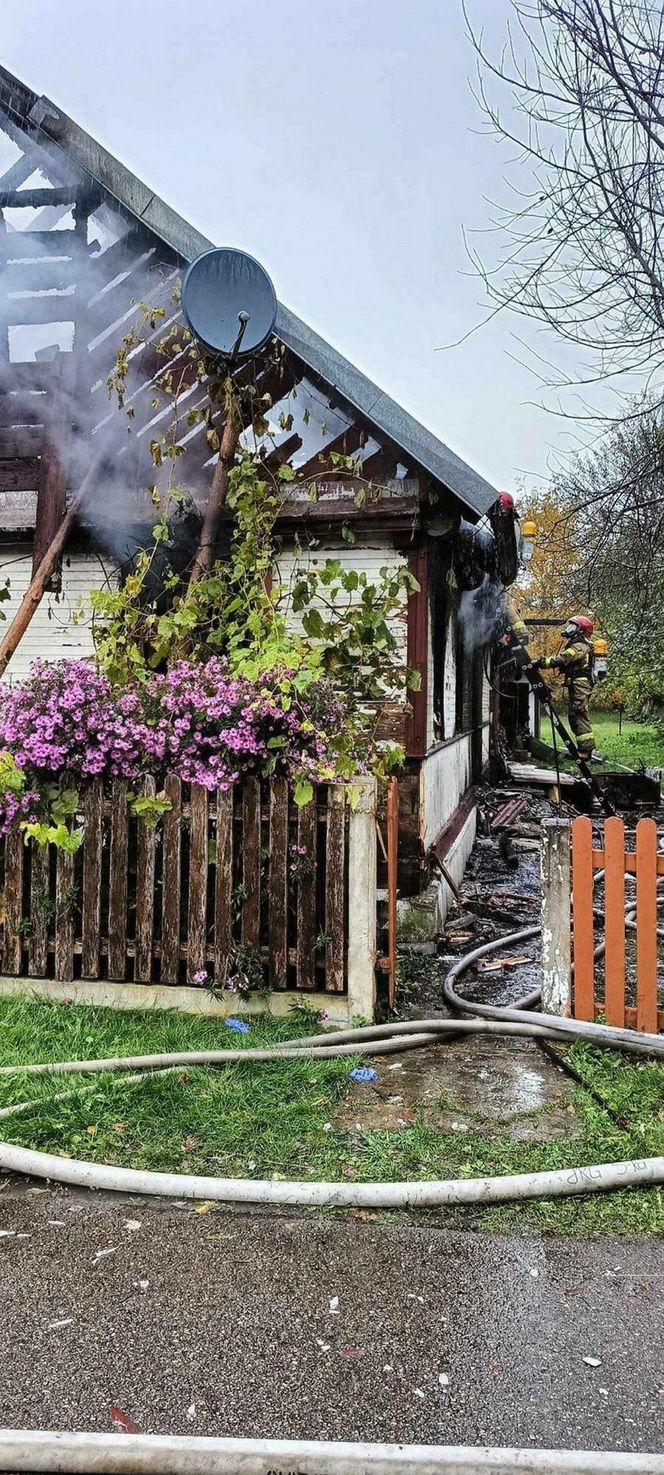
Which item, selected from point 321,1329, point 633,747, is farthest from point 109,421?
point 633,747

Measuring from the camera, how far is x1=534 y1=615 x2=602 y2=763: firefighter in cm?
1226

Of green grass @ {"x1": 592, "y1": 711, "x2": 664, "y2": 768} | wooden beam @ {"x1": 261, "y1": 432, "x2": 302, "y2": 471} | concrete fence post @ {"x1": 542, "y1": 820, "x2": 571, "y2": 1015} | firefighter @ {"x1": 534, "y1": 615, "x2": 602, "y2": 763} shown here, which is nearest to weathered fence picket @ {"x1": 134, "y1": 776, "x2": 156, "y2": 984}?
concrete fence post @ {"x1": 542, "y1": 820, "x2": 571, "y2": 1015}

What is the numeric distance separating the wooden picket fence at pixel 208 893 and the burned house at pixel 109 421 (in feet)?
8.10

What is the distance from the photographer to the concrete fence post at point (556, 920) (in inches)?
179

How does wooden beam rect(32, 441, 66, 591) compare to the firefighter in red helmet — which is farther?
the firefighter in red helmet

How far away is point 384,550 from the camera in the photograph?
722 cm

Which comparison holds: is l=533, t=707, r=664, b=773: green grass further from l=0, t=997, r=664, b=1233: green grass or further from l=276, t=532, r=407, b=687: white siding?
l=0, t=997, r=664, b=1233: green grass

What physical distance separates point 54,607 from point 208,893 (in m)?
4.09

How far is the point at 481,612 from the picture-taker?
1257 centimetres

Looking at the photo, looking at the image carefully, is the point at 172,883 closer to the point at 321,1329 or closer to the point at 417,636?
the point at 321,1329

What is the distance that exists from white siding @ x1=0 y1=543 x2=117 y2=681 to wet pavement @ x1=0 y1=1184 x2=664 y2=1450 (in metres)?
5.62

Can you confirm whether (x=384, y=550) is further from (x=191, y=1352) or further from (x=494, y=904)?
(x=191, y=1352)

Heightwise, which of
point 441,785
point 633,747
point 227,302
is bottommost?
point 441,785

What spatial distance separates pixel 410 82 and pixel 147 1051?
6076 mm
